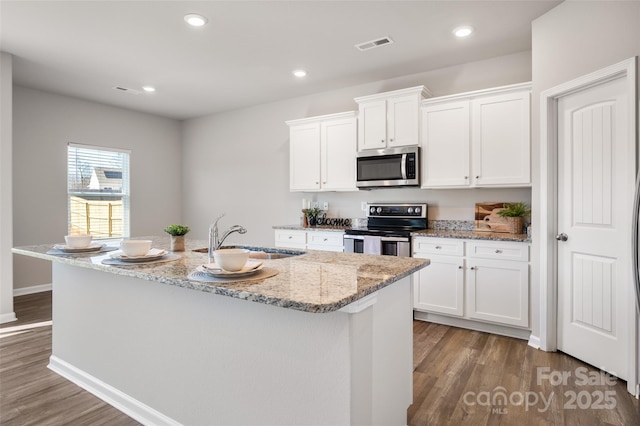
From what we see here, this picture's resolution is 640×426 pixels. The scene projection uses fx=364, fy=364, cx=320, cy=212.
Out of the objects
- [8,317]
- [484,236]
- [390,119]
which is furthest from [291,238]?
[8,317]

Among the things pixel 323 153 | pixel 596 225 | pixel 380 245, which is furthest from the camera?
pixel 323 153

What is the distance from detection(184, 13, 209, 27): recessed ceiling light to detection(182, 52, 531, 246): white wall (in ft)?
7.13

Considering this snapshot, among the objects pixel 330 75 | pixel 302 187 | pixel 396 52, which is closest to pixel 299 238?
pixel 302 187

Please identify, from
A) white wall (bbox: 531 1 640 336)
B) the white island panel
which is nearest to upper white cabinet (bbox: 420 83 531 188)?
white wall (bbox: 531 1 640 336)

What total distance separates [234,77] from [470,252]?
10.6 ft

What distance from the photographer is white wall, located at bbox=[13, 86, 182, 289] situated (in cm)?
463

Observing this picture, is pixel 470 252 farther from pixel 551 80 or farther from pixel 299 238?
pixel 299 238

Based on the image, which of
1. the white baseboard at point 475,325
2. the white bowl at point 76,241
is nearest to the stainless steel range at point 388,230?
the white baseboard at point 475,325

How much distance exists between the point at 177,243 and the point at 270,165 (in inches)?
127

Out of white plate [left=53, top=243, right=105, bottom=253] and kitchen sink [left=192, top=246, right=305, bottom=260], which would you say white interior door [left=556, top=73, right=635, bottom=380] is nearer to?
kitchen sink [left=192, top=246, right=305, bottom=260]

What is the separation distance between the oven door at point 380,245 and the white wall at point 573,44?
44.2 inches

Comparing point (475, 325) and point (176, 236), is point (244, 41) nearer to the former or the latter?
point (176, 236)

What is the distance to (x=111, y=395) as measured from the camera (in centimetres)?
218

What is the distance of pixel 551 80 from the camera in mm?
2836
